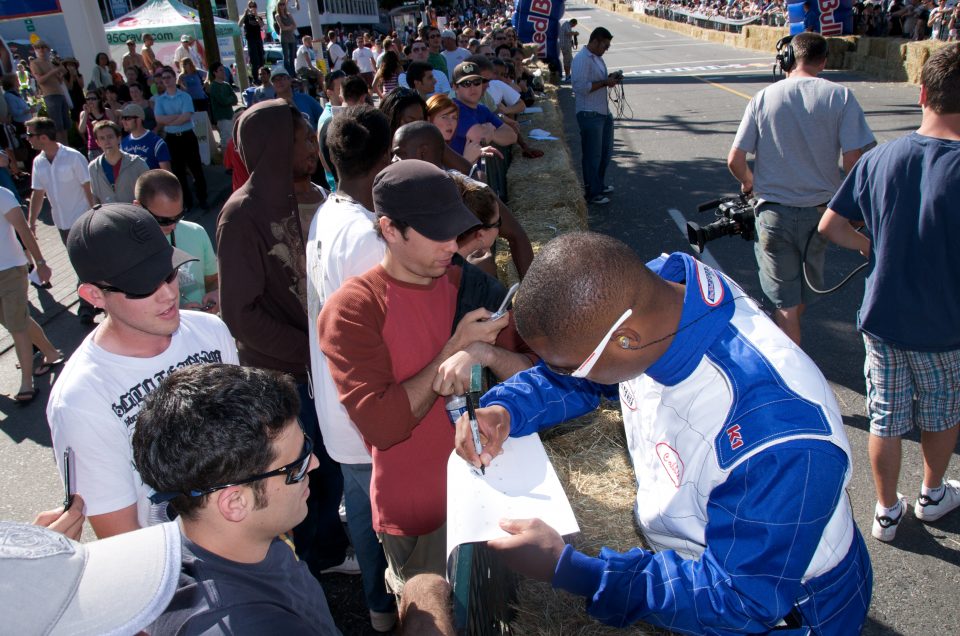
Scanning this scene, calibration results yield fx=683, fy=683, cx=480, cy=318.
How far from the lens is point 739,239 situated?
7.68 meters

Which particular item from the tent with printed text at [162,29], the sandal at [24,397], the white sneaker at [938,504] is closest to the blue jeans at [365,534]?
the white sneaker at [938,504]

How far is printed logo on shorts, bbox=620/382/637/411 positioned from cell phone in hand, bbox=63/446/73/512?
62.0 inches

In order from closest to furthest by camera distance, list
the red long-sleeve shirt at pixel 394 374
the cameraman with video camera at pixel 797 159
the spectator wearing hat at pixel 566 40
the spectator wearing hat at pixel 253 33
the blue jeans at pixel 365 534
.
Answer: the red long-sleeve shirt at pixel 394 374 → the blue jeans at pixel 365 534 → the cameraman with video camera at pixel 797 159 → the spectator wearing hat at pixel 253 33 → the spectator wearing hat at pixel 566 40

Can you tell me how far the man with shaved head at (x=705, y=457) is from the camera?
4.72 feet

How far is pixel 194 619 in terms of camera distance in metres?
1.27

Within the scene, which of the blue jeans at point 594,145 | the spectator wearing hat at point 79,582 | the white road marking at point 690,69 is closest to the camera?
the spectator wearing hat at point 79,582

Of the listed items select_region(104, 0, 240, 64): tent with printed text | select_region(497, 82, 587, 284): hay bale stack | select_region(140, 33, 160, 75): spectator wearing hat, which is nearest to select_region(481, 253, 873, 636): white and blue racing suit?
select_region(497, 82, 587, 284): hay bale stack

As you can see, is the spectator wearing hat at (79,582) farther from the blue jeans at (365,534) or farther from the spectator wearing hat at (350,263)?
the blue jeans at (365,534)

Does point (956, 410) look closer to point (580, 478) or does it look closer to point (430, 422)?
point (580, 478)

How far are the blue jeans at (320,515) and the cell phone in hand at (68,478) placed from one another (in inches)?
53.1

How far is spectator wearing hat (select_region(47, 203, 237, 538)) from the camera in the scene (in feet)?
6.68

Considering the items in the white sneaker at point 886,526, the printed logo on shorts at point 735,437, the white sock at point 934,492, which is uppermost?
the printed logo on shorts at point 735,437

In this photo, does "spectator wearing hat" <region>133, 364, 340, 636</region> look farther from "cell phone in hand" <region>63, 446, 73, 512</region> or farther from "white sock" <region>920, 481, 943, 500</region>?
"white sock" <region>920, 481, 943, 500</region>

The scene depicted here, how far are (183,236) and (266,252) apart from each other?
1.50 meters
